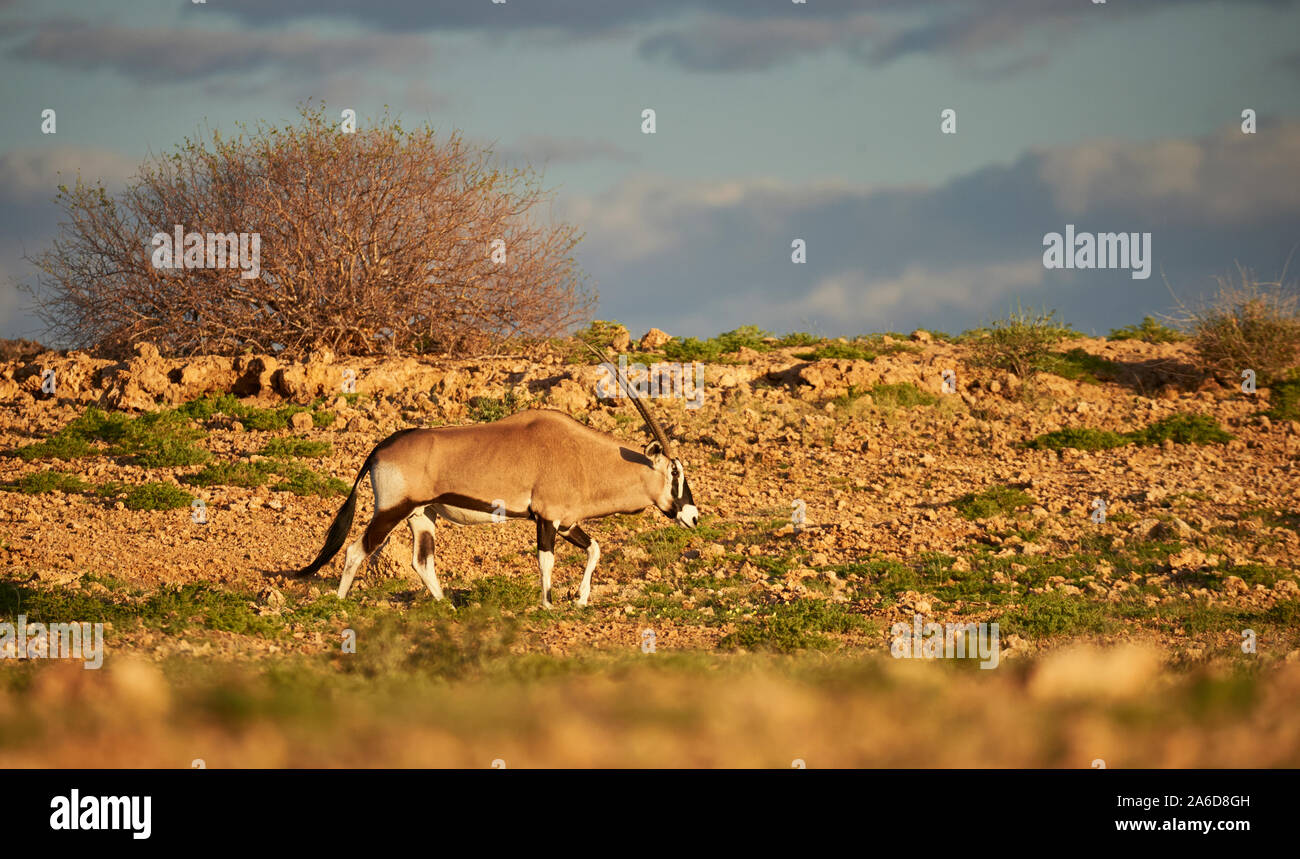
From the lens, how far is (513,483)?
10211mm

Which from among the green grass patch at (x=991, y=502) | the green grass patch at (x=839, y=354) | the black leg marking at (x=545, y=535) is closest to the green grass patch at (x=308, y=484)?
the black leg marking at (x=545, y=535)

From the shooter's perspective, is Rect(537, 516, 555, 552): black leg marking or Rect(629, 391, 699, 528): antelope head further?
Rect(629, 391, 699, 528): antelope head

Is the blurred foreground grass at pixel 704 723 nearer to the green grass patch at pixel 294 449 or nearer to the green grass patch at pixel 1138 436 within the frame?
the green grass patch at pixel 294 449

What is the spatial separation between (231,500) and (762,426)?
7244 mm

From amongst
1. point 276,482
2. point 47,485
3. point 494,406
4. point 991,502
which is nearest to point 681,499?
point 991,502

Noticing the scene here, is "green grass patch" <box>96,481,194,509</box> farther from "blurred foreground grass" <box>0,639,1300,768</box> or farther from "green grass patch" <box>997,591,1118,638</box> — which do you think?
"green grass patch" <box>997,591,1118,638</box>

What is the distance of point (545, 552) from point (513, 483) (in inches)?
25.7

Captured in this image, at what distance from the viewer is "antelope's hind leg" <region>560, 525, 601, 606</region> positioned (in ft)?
33.9

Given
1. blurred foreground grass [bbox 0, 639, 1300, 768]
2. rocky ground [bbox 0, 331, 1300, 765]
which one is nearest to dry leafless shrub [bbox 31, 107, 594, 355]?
rocky ground [bbox 0, 331, 1300, 765]

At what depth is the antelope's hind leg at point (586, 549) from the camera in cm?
1034

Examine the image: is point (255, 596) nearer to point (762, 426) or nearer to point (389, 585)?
point (389, 585)

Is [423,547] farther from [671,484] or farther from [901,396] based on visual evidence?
[901,396]

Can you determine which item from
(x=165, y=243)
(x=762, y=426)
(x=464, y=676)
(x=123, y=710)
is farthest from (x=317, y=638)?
(x=165, y=243)

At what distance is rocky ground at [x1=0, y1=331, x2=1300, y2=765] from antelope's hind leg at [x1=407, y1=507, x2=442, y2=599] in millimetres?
396
